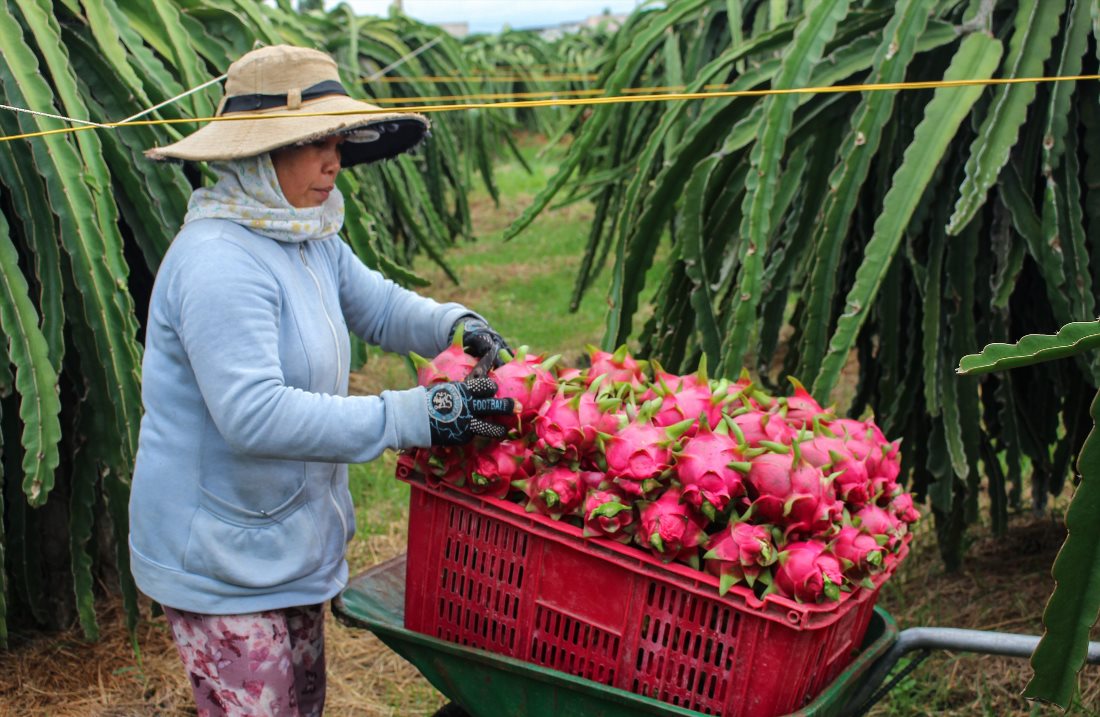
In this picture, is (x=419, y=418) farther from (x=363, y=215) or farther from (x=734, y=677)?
(x=363, y=215)

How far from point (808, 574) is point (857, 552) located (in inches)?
4.9

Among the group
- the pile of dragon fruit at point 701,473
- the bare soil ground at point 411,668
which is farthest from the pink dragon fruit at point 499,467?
the bare soil ground at point 411,668

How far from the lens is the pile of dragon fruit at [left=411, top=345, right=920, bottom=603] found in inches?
60.4

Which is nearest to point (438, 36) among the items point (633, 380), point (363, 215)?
point (363, 215)

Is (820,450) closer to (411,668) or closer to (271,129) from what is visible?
(271,129)

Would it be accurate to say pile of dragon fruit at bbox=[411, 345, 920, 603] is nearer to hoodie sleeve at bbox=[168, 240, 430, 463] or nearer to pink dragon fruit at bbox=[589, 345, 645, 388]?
pink dragon fruit at bbox=[589, 345, 645, 388]

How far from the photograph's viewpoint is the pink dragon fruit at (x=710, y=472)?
155cm

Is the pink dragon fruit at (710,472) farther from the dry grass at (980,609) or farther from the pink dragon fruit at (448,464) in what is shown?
the dry grass at (980,609)

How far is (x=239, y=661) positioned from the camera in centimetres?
184

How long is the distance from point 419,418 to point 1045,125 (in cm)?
172

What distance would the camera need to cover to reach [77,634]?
301 cm

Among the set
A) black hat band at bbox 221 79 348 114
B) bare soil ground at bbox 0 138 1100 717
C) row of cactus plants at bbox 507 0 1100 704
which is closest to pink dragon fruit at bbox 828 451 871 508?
row of cactus plants at bbox 507 0 1100 704

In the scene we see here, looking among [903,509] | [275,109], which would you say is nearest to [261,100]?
[275,109]

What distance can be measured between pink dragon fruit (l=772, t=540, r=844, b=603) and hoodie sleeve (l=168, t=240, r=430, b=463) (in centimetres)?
57
